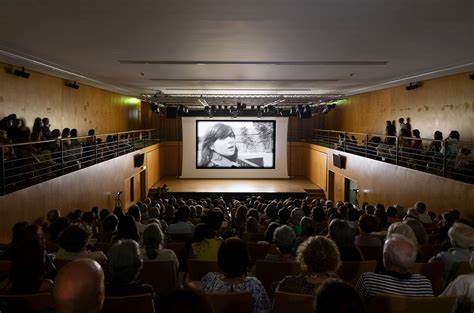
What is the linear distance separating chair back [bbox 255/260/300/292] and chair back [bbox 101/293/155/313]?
1.58 metres

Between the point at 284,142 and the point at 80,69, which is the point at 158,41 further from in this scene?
the point at 284,142

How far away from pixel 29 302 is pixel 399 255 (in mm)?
2418

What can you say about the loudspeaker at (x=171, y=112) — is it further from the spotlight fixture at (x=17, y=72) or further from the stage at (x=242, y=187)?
the spotlight fixture at (x=17, y=72)

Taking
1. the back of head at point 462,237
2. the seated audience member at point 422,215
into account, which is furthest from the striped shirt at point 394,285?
the seated audience member at point 422,215

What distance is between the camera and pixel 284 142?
24.4 meters

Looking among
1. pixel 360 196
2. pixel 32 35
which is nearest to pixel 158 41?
pixel 32 35

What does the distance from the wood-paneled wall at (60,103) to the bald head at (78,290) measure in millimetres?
8744

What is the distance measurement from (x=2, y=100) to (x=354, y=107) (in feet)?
47.6

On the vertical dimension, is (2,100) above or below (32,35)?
below

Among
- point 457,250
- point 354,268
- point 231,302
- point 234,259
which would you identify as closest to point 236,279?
point 234,259

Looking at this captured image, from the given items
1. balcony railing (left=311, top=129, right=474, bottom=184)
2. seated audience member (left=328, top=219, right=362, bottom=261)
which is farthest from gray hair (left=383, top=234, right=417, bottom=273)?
balcony railing (left=311, top=129, right=474, bottom=184)

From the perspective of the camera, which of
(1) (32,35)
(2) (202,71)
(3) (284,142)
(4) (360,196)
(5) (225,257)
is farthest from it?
(3) (284,142)

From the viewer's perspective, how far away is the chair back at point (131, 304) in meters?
2.90

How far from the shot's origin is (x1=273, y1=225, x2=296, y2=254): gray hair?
15.4ft
